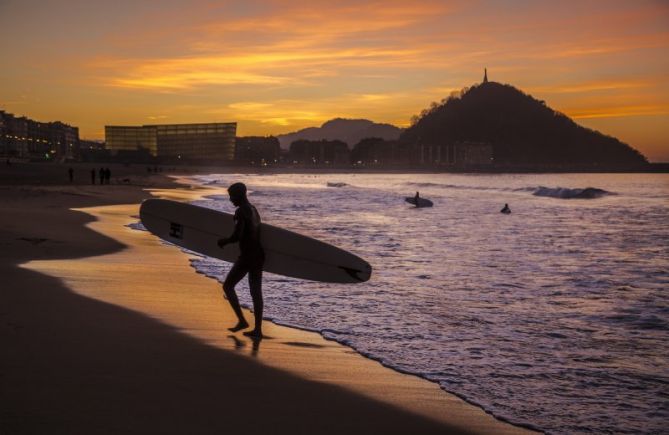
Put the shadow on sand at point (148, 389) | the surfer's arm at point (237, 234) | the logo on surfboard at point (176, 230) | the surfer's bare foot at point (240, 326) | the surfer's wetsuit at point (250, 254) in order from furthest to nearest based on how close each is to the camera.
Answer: the logo on surfboard at point (176, 230)
the surfer's bare foot at point (240, 326)
the surfer's wetsuit at point (250, 254)
the surfer's arm at point (237, 234)
the shadow on sand at point (148, 389)

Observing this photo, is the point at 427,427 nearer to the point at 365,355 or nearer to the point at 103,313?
the point at 365,355

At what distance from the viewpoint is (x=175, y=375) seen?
20.1 ft

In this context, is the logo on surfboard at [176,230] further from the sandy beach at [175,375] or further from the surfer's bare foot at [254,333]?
the surfer's bare foot at [254,333]

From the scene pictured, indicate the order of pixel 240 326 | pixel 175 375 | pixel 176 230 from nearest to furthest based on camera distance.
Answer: pixel 175 375
pixel 240 326
pixel 176 230

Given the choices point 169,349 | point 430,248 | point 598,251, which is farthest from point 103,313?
point 598,251

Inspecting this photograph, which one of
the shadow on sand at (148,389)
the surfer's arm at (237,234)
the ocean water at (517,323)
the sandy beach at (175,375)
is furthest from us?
the surfer's arm at (237,234)

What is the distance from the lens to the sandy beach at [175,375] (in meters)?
5.00

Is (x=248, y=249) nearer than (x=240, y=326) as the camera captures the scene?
Yes

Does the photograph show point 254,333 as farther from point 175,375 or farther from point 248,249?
point 175,375

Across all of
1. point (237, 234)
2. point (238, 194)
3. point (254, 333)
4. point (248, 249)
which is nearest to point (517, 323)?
point (254, 333)

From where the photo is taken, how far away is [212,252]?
10.4m

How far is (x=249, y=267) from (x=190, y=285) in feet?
12.4

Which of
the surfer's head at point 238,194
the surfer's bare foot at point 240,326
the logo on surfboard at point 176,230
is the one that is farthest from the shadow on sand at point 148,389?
the logo on surfboard at point 176,230

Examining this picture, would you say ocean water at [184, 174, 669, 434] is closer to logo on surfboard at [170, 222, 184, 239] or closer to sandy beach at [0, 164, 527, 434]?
sandy beach at [0, 164, 527, 434]
